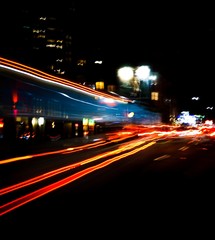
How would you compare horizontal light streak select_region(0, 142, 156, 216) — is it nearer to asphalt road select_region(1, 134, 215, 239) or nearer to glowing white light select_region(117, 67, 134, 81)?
asphalt road select_region(1, 134, 215, 239)

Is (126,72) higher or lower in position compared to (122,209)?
higher

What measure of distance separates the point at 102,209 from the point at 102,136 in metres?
24.7

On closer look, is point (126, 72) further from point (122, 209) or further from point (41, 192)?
point (122, 209)

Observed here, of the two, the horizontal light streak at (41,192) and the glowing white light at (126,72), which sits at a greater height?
the glowing white light at (126,72)

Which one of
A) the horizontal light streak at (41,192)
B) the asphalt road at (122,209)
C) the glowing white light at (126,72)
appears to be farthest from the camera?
the glowing white light at (126,72)

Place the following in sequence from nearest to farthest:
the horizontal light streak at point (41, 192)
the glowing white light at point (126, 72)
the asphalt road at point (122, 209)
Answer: the asphalt road at point (122, 209) < the horizontal light streak at point (41, 192) < the glowing white light at point (126, 72)

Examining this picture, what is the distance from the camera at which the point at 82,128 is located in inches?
1110

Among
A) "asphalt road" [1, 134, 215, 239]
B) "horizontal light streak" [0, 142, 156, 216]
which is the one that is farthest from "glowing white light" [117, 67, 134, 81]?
"asphalt road" [1, 134, 215, 239]

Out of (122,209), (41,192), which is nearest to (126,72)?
(41,192)

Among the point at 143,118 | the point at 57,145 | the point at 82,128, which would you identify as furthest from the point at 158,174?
the point at 143,118

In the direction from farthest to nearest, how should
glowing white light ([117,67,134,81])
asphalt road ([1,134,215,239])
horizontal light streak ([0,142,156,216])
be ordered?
glowing white light ([117,67,134,81]) < horizontal light streak ([0,142,156,216]) < asphalt road ([1,134,215,239])

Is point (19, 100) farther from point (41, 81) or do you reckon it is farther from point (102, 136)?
point (102, 136)

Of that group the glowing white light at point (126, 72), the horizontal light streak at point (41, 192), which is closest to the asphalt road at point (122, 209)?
the horizontal light streak at point (41, 192)

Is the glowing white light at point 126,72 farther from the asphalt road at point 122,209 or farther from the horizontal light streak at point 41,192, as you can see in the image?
the asphalt road at point 122,209
